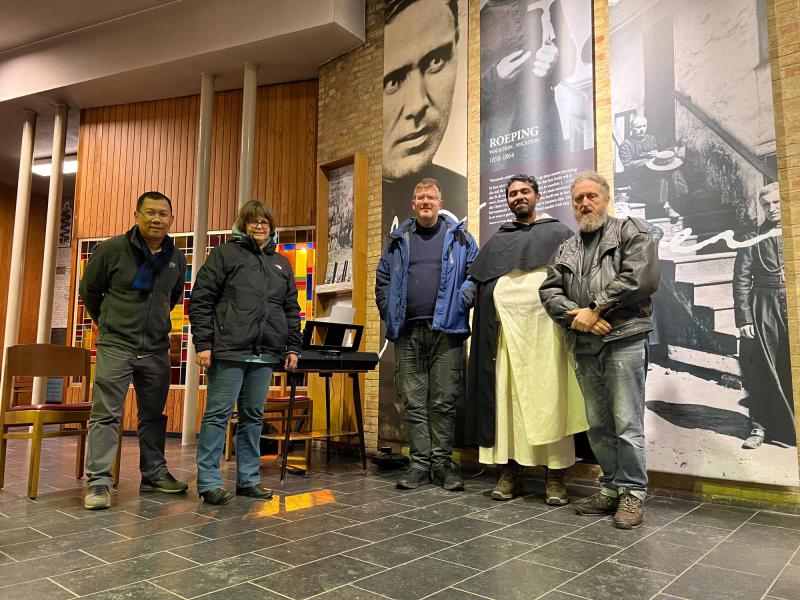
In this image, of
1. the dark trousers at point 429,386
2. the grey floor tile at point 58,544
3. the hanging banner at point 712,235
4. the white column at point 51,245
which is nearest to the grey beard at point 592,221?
the hanging banner at point 712,235

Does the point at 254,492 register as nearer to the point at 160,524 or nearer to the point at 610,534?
the point at 160,524

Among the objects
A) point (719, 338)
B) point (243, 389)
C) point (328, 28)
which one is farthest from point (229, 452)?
point (328, 28)

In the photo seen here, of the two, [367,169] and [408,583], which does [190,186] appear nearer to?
[367,169]

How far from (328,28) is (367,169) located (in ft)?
4.65

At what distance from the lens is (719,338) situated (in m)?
3.36

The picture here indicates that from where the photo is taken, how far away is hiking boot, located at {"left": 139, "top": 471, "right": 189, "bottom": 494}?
11.2ft

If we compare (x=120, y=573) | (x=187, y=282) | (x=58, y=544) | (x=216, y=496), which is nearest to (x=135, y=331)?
(x=216, y=496)

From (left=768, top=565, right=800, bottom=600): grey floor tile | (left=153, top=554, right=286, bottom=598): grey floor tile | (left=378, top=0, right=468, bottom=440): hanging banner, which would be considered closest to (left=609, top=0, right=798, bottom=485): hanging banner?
(left=768, top=565, right=800, bottom=600): grey floor tile

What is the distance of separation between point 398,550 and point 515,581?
0.52 meters

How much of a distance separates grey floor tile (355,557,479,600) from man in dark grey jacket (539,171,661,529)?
3.39ft

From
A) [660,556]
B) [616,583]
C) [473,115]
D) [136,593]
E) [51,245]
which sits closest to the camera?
[136,593]

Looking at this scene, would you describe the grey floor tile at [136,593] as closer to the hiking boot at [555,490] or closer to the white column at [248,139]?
the hiking boot at [555,490]

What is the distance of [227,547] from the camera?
2.35m

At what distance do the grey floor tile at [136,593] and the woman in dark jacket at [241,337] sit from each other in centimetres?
123
